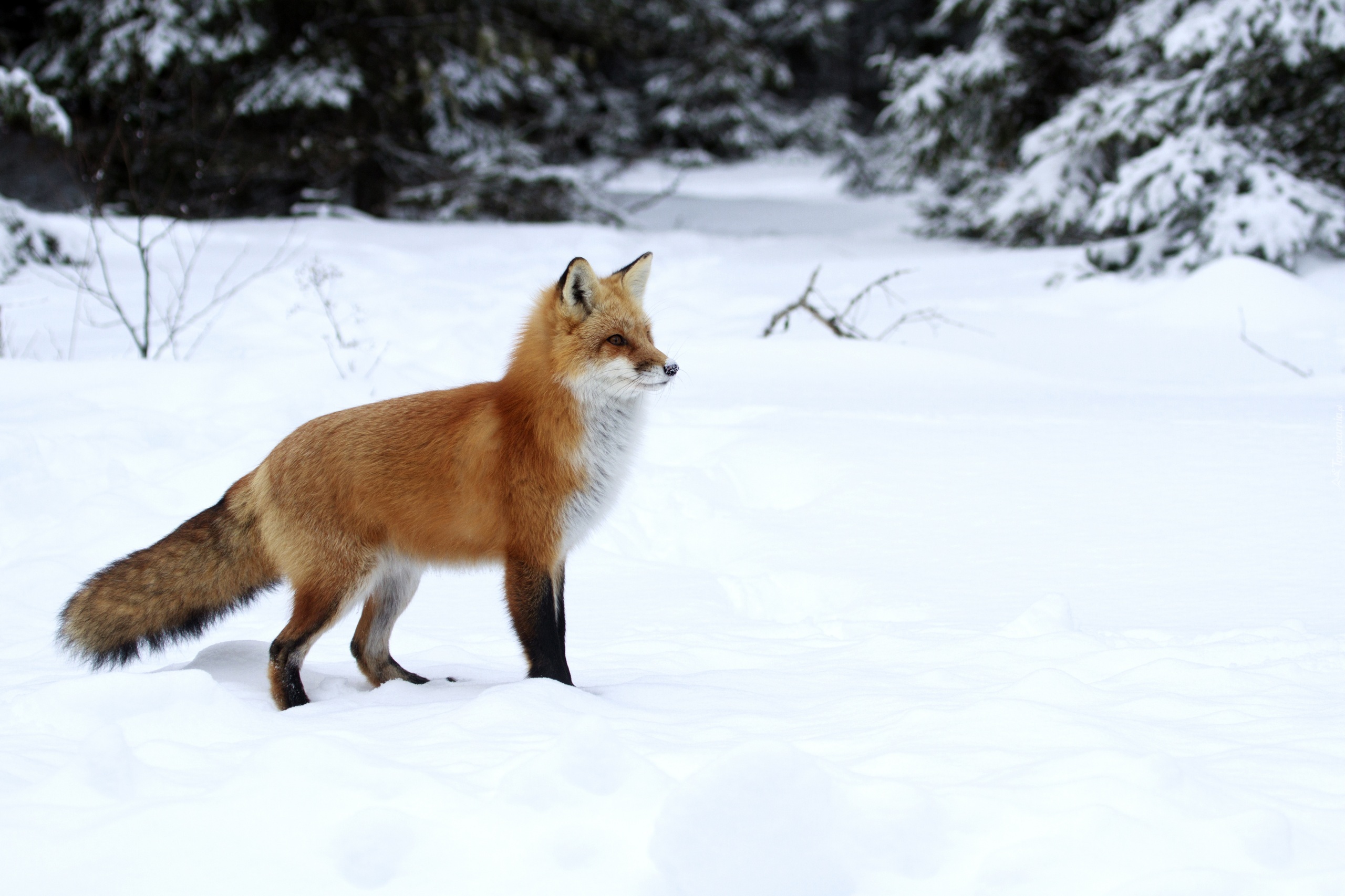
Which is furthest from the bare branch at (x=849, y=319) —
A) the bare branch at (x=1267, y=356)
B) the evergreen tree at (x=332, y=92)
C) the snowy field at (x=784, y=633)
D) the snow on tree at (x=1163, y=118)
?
the evergreen tree at (x=332, y=92)

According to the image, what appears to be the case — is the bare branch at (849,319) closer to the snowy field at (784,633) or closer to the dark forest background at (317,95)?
the snowy field at (784,633)

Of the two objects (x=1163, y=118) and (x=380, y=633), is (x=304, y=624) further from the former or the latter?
(x=1163, y=118)

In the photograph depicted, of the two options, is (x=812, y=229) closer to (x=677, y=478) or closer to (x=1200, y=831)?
(x=677, y=478)

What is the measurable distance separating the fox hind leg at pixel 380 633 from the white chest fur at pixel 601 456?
61cm

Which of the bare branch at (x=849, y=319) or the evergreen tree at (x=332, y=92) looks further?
the evergreen tree at (x=332, y=92)

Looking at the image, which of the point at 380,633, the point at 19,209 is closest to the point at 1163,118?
the point at 380,633

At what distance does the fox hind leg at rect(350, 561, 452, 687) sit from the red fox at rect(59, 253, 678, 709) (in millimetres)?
69

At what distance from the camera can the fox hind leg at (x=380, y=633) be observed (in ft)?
11.0

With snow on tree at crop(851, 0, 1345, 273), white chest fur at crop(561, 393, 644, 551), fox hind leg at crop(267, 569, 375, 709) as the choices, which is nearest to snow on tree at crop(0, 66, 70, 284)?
fox hind leg at crop(267, 569, 375, 709)

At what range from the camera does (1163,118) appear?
10.6 m

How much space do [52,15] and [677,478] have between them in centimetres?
1342

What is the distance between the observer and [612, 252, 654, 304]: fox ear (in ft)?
11.3

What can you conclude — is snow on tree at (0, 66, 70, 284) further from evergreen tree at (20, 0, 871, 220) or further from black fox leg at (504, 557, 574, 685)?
black fox leg at (504, 557, 574, 685)

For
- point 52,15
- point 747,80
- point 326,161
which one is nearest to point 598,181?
point 326,161
